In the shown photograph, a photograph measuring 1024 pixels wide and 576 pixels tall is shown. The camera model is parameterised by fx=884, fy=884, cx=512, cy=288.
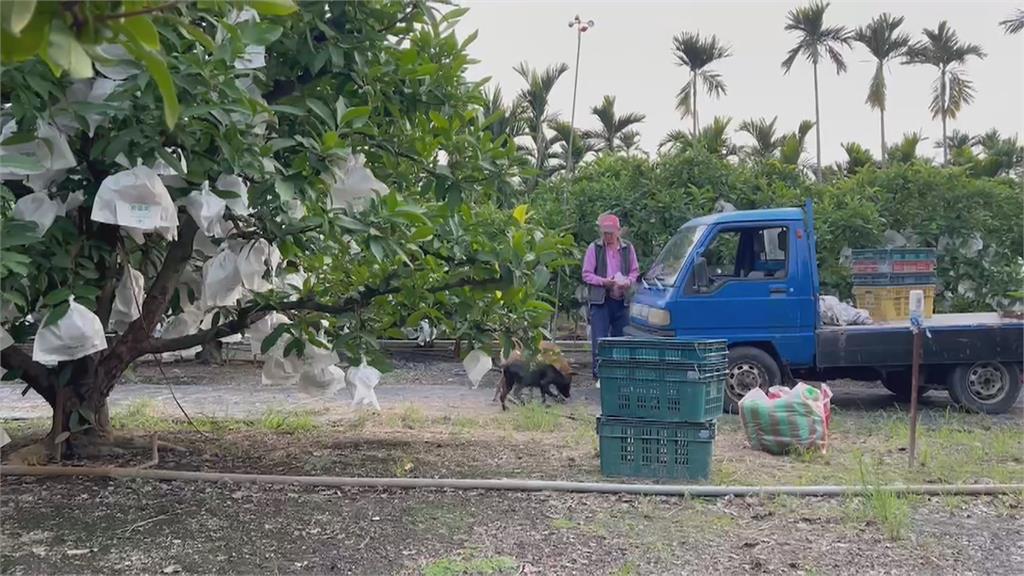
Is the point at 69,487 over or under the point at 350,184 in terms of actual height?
under

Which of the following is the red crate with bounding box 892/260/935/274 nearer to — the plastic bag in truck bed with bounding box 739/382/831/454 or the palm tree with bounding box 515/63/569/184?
the plastic bag in truck bed with bounding box 739/382/831/454

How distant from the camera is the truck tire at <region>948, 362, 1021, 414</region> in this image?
8.66 metres

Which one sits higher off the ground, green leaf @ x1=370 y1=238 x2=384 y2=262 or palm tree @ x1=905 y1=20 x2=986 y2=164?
palm tree @ x1=905 y1=20 x2=986 y2=164

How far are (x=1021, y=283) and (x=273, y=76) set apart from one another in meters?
9.78

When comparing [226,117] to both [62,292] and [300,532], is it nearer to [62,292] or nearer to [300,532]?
[62,292]

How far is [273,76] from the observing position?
4.59 m

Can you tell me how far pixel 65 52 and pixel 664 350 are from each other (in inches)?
185

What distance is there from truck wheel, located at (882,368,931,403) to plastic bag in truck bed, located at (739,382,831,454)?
335cm

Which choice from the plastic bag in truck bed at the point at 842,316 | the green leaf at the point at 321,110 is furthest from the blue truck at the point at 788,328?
the green leaf at the point at 321,110

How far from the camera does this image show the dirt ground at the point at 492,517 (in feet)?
13.0

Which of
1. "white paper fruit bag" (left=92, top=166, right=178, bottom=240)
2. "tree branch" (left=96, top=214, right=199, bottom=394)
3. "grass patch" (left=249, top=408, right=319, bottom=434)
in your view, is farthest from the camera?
"grass patch" (left=249, top=408, right=319, bottom=434)

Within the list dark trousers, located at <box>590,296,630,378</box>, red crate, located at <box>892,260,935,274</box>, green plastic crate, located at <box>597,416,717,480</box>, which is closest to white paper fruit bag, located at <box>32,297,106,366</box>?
green plastic crate, located at <box>597,416,717,480</box>

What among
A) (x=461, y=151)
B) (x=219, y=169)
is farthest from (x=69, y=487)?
(x=461, y=151)

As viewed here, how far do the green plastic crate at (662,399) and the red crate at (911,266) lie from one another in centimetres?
425
